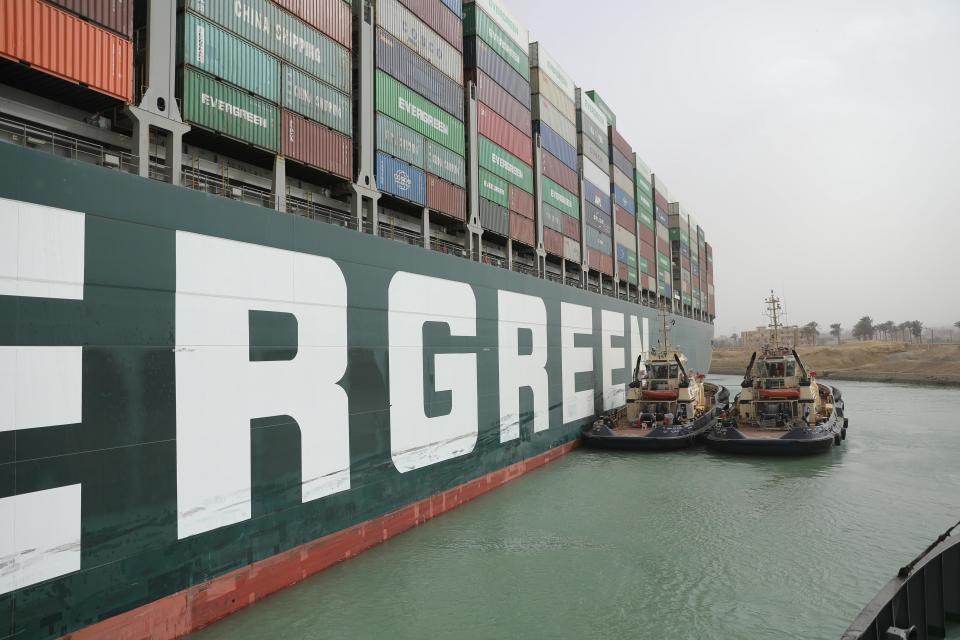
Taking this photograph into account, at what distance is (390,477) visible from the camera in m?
12.2

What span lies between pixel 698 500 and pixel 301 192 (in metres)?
13.0

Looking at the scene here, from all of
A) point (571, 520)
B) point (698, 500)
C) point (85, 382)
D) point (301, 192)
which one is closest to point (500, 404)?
point (571, 520)

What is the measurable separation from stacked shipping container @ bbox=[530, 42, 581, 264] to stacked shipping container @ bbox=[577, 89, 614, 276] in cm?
81

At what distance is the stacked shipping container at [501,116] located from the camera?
1941cm

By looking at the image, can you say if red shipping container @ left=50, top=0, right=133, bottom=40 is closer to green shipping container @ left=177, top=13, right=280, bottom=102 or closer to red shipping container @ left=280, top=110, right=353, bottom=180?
green shipping container @ left=177, top=13, right=280, bottom=102

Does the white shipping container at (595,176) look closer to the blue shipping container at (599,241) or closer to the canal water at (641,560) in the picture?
the blue shipping container at (599,241)

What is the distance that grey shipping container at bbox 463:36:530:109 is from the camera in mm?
19609

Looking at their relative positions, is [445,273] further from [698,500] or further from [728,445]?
[728,445]

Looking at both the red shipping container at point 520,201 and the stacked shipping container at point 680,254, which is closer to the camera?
the red shipping container at point 520,201

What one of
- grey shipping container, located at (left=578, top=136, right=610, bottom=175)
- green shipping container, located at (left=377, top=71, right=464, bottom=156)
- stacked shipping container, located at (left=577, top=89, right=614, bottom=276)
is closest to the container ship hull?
green shipping container, located at (left=377, top=71, right=464, bottom=156)

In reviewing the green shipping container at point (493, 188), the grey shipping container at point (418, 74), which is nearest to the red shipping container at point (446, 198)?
the green shipping container at point (493, 188)

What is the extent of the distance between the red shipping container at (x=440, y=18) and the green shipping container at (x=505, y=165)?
325 cm

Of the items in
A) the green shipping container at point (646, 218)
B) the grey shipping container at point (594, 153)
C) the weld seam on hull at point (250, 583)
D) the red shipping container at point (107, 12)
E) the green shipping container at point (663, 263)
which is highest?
the grey shipping container at point (594, 153)

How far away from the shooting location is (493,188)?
19.6 metres
